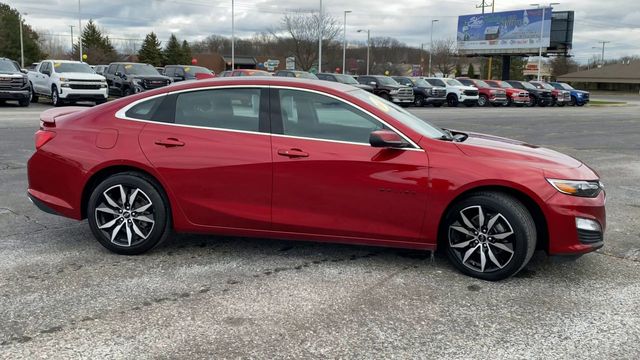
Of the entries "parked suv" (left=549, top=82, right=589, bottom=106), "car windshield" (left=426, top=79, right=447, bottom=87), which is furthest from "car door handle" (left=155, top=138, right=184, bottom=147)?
"parked suv" (left=549, top=82, right=589, bottom=106)

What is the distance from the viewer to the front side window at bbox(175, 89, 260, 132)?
468 cm

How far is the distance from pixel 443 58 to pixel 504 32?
1620 inches

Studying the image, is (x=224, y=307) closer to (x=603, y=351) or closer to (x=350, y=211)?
(x=350, y=211)

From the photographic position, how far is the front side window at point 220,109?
4676 mm

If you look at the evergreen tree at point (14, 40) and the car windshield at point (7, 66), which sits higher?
the evergreen tree at point (14, 40)

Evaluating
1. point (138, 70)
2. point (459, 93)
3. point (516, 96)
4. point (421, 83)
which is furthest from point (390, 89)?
point (138, 70)

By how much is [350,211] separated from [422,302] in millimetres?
901

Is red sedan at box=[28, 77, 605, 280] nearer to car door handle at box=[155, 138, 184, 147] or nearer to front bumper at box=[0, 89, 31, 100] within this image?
car door handle at box=[155, 138, 184, 147]

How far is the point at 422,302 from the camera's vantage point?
3975mm

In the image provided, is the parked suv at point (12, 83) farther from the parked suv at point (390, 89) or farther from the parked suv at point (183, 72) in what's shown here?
the parked suv at point (390, 89)

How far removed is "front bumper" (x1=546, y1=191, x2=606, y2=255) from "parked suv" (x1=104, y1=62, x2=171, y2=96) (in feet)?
72.3

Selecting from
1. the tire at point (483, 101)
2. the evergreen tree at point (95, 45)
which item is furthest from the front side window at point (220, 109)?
the evergreen tree at point (95, 45)

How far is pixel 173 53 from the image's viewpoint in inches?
3543

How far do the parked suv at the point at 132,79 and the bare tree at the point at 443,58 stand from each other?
8266 cm
